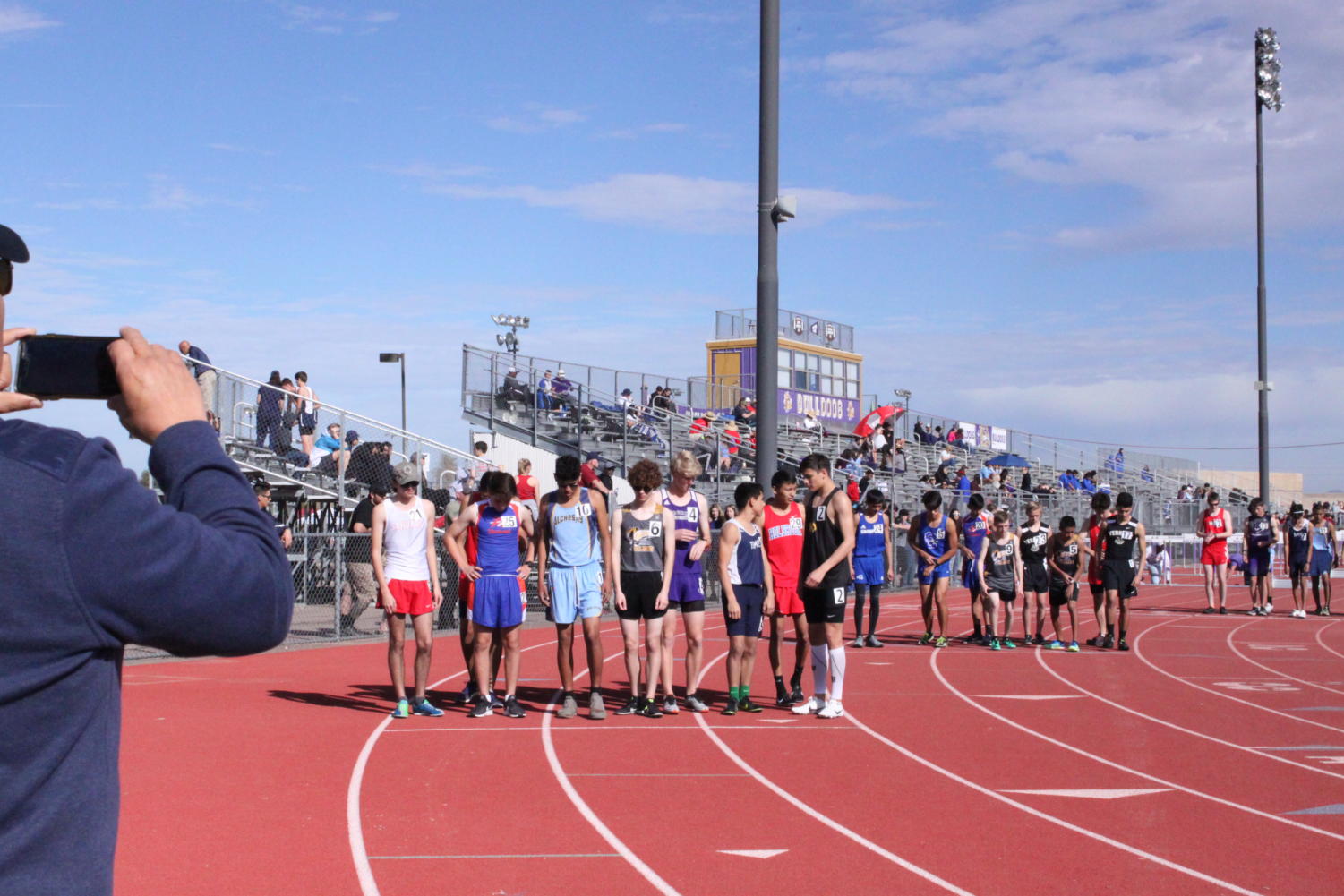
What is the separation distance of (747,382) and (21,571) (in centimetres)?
4432

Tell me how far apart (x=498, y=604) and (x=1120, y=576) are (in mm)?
8767

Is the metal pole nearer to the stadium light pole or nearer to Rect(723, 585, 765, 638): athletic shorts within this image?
Rect(723, 585, 765, 638): athletic shorts

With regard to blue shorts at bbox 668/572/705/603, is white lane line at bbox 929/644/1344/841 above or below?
below

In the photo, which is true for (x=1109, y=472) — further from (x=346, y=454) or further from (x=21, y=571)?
(x=21, y=571)

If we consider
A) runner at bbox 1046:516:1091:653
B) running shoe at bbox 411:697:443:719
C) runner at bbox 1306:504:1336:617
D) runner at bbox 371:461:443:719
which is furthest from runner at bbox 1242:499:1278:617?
running shoe at bbox 411:697:443:719

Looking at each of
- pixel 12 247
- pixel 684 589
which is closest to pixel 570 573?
pixel 684 589

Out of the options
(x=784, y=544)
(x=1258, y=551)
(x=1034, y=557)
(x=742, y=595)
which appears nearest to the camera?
(x=742, y=595)

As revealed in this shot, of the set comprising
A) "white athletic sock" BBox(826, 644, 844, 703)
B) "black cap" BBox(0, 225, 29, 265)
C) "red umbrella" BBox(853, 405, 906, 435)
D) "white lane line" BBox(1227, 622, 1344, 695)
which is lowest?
"white lane line" BBox(1227, 622, 1344, 695)

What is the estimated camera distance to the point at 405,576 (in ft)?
36.2

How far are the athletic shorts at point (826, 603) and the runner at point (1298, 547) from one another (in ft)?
45.5

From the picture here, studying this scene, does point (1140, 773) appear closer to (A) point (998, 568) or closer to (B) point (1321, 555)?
(A) point (998, 568)

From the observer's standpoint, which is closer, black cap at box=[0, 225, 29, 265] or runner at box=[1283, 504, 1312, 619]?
black cap at box=[0, 225, 29, 265]

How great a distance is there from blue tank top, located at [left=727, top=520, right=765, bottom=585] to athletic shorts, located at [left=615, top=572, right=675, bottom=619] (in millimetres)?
744

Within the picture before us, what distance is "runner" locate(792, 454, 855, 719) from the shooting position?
1088 centimetres
